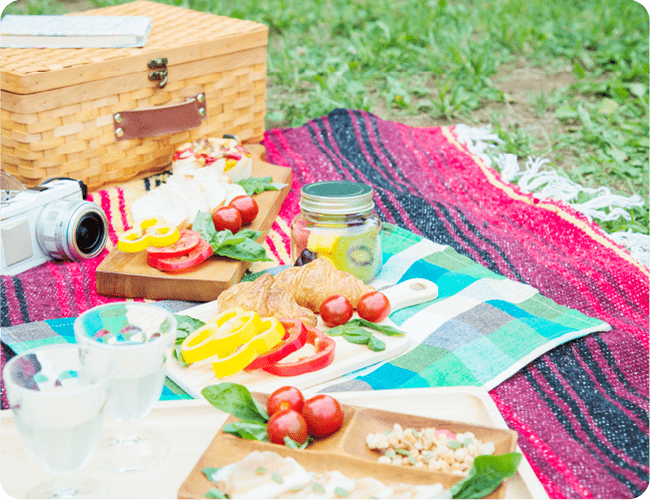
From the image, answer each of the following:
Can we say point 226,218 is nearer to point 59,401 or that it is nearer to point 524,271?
point 524,271

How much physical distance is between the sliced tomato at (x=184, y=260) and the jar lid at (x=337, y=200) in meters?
0.31

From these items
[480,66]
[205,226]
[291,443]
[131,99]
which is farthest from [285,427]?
[480,66]

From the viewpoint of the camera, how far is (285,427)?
1.22 m

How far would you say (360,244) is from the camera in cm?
205

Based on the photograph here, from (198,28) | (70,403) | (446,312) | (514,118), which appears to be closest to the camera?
(70,403)

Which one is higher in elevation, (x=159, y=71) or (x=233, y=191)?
(x=159, y=71)

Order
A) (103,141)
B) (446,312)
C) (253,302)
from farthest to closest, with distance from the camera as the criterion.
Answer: (103,141), (446,312), (253,302)

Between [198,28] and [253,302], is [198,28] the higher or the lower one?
the higher one

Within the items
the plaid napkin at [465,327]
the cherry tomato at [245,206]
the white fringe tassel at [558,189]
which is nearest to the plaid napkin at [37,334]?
the plaid napkin at [465,327]

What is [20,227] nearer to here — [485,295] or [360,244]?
[360,244]

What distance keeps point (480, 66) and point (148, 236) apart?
293 cm

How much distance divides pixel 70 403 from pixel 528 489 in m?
0.74

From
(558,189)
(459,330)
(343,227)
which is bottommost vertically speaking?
(558,189)

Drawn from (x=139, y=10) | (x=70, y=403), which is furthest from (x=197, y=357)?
(x=139, y=10)
